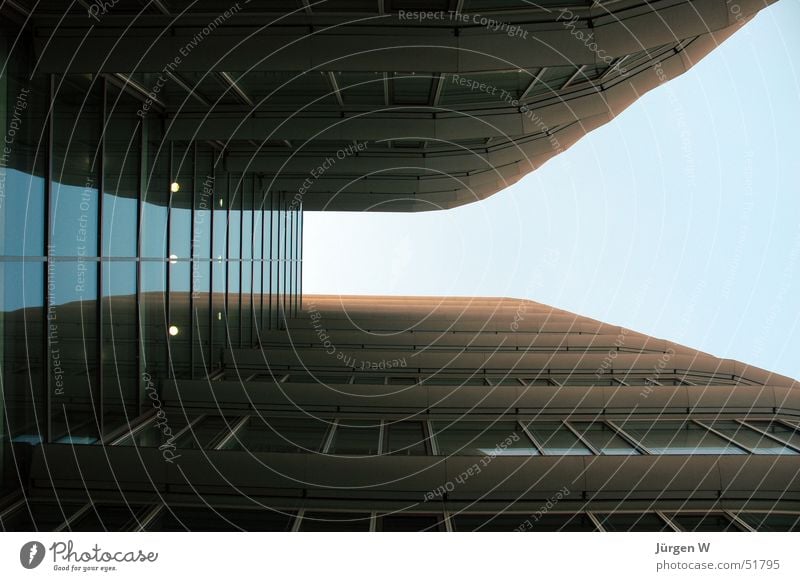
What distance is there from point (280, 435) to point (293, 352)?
5947 millimetres

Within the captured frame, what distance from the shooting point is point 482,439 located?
48.1ft

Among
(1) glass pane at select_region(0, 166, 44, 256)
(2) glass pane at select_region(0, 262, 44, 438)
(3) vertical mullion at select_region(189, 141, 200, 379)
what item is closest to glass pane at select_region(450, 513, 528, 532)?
(2) glass pane at select_region(0, 262, 44, 438)

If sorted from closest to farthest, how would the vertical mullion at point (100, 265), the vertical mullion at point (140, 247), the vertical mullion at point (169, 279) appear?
the vertical mullion at point (100, 265), the vertical mullion at point (140, 247), the vertical mullion at point (169, 279)

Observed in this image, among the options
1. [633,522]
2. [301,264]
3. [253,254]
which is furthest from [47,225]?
[301,264]

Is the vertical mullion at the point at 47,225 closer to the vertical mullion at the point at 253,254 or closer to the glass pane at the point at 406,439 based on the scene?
the glass pane at the point at 406,439

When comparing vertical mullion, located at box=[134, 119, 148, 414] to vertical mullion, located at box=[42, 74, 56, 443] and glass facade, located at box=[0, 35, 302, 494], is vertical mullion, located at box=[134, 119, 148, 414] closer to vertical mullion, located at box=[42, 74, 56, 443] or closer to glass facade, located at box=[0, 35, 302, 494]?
glass facade, located at box=[0, 35, 302, 494]

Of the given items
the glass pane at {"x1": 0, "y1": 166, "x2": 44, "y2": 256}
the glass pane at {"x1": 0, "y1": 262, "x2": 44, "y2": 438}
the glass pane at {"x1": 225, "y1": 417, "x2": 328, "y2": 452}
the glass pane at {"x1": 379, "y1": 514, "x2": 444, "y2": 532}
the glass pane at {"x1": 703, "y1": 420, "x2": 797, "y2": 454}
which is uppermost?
the glass pane at {"x1": 0, "y1": 166, "x2": 44, "y2": 256}

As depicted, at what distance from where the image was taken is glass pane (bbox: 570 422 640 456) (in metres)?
13.5

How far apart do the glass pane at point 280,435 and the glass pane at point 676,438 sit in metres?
6.96

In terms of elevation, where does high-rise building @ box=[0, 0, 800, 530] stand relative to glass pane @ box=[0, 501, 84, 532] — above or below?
above

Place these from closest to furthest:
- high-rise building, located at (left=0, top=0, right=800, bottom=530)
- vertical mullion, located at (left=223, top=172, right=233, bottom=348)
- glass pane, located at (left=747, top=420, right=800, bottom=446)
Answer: high-rise building, located at (left=0, top=0, right=800, bottom=530) < glass pane, located at (left=747, top=420, right=800, bottom=446) < vertical mullion, located at (left=223, top=172, right=233, bottom=348)

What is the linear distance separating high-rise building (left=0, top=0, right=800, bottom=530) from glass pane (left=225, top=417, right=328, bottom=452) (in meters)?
0.08

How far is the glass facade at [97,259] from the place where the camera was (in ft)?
33.9

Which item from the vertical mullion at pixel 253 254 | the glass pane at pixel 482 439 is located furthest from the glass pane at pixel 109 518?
the vertical mullion at pixel 253 254
